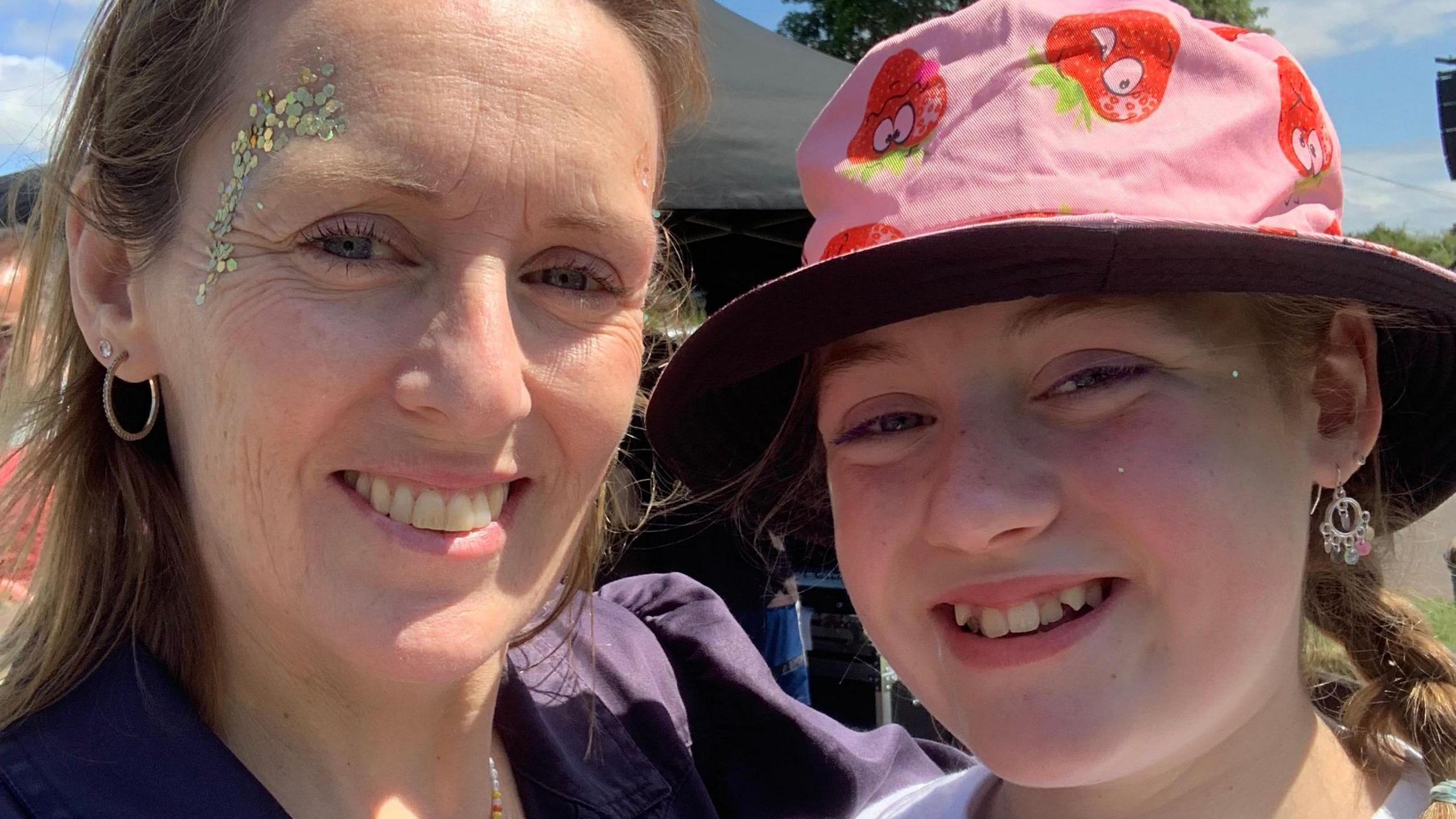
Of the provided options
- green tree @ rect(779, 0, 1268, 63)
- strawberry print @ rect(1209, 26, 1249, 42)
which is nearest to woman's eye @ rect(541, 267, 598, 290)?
strawberry print @ rect(1209, 26, 1249, 42)

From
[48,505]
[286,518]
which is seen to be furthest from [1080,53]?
[48,505]

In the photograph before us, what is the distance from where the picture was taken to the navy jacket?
1.70 meters

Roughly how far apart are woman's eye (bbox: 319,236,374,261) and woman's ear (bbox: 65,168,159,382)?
0.27 m

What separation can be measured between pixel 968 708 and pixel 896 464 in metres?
0.32

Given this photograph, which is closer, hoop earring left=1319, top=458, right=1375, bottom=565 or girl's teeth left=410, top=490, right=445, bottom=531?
girl's teeth left=410, top=490, right=445, bottom=531

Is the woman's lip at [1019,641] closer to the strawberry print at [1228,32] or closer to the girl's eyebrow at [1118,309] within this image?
the girl's eyebrow at [1118,309]

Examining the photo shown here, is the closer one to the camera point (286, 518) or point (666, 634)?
point (286, 518)

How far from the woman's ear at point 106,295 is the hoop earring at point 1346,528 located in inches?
59.8

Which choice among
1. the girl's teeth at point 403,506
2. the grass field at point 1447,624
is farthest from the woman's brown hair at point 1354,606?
the grass field at point 1447,624

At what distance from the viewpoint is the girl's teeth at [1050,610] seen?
129 cm

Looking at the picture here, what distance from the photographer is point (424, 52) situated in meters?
1.23

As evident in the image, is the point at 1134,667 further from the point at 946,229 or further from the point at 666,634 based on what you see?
the point at 666,634

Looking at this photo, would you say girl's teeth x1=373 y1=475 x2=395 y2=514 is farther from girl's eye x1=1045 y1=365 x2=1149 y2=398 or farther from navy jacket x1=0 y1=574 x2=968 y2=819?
girl's eye x1=1045 y1=365 x2=1149 y2=398

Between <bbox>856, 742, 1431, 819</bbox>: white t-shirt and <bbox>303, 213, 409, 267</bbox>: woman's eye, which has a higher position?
<bbox>303, 213, 409, 267</bbox>: woman's eye
